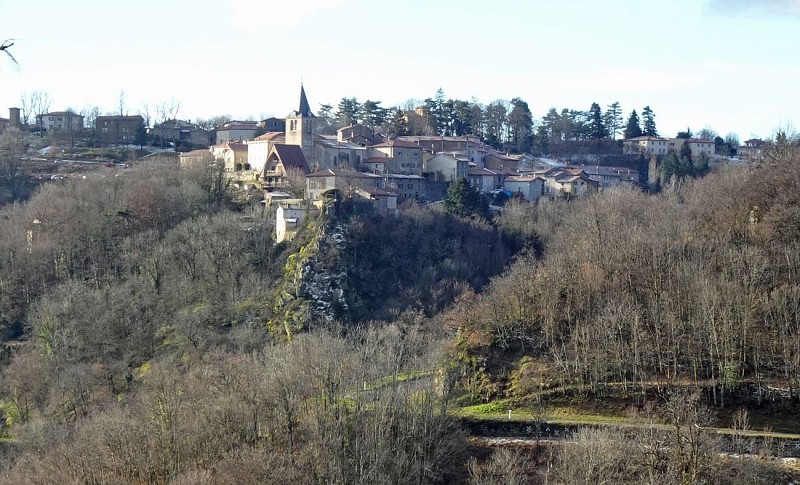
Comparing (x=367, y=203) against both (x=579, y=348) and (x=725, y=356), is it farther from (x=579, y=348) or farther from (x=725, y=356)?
(x=725, y=356)

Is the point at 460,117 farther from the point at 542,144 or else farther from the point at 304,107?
the point at 304,107

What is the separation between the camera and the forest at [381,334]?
97.6 feet

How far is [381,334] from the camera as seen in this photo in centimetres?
4228

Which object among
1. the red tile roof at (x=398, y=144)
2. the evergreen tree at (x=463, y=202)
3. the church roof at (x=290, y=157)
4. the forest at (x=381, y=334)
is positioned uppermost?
the red tile roof at (x=398, y=144)

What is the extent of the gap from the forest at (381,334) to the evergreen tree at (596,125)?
→ 33355 mm

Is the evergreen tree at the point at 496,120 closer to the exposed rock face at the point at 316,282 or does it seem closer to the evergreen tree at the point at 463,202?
the evergreen tree at the point at 463,202

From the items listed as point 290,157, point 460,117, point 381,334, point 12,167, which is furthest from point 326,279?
point 460,117

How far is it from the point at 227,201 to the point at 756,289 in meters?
35.9

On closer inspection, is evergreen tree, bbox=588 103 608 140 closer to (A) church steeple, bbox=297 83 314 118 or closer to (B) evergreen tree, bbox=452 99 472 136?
(B) evergreen tree, bbox=452 99 472 136

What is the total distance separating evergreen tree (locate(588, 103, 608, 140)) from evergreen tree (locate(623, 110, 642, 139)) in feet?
7.75

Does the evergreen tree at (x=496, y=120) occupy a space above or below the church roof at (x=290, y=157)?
above

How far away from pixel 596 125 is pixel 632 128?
3.63 metres

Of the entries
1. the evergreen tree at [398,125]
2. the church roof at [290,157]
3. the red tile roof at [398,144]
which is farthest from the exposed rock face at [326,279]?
the evergreen tree at [398,125]

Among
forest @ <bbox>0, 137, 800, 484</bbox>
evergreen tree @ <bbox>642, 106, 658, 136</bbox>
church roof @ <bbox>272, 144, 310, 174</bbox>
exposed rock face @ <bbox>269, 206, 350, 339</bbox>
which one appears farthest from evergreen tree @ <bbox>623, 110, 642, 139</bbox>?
exposed rock face @ <bbox>269, 206, 350, 339</bbox>
